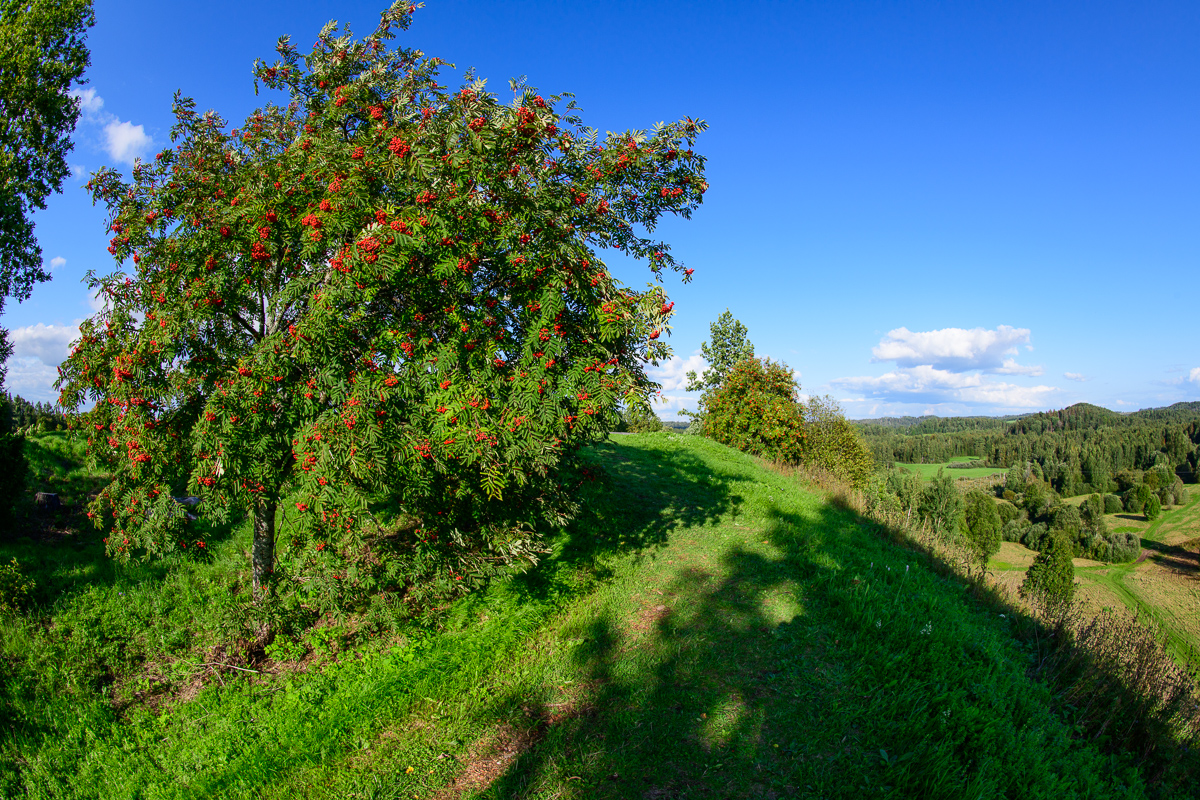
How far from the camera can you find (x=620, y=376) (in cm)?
454

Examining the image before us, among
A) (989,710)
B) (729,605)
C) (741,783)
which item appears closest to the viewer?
(741,783)

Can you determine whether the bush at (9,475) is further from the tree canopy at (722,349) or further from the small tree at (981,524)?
the small tree at (981,524)

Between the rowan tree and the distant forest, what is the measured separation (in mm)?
56042

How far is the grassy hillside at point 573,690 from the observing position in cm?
399

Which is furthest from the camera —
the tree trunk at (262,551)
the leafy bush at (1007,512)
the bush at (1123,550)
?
the leafy bush at (1007,512)

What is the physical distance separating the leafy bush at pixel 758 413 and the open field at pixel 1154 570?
14099 mm

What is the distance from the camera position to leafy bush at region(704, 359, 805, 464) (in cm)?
2008

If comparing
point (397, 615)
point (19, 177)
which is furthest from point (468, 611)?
point (19, 177)

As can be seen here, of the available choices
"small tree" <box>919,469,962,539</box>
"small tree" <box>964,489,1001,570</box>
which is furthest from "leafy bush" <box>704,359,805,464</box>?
"small tree" <box>964,489,1001,570</box>

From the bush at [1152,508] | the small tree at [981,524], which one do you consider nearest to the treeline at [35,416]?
the small tree at [981,524]

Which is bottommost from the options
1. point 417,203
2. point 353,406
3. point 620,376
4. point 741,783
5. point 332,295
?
point 741,783

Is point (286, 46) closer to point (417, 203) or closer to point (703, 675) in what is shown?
point (417, 203)

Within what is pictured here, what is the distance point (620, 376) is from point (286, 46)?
5174 mm

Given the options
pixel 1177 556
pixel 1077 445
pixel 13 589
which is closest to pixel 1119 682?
pixel 13 589
